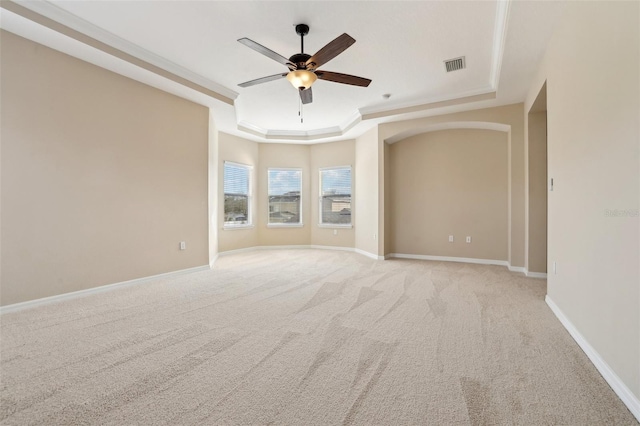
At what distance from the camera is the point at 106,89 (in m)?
3.52

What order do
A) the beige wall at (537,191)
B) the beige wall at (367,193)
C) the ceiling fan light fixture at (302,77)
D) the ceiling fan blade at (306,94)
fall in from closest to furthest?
the ceiling fan light fixture at (302,77) < the ceiling fan blade at (306,94) < the beige wall at (537,191) < the beige wall at (367,193)

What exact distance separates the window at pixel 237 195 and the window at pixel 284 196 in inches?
23.8

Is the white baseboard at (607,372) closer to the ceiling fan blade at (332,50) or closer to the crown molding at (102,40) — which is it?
the ceiling fan blade at (332,50)

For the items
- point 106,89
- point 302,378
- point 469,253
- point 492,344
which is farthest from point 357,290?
point 106,89

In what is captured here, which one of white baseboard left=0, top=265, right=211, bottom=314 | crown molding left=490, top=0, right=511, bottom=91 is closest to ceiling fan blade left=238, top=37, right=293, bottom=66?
crown molding left=490, top=0, right=511, bottom=91

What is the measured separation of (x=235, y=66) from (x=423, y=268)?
174 inches

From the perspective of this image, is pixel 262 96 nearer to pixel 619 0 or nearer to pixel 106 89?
pixel 106 89

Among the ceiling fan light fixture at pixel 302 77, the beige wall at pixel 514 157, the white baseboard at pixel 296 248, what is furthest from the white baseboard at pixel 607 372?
the white baseboard at pixel 296 248

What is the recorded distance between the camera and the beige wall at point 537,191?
4.23 m

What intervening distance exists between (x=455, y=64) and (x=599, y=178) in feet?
8.34

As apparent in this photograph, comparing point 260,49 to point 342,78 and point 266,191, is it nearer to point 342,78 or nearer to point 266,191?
point 342,78

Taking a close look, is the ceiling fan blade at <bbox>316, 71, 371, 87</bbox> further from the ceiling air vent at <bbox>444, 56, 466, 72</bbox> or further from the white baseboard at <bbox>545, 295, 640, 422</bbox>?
the white baseboard at <bbox>545, 295, 640, 422</bbox>

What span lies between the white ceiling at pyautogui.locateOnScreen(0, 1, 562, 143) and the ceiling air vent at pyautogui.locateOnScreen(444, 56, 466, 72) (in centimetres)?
9

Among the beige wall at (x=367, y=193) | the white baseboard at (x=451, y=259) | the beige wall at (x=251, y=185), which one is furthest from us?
the beige wall at (x=251, y=185)
